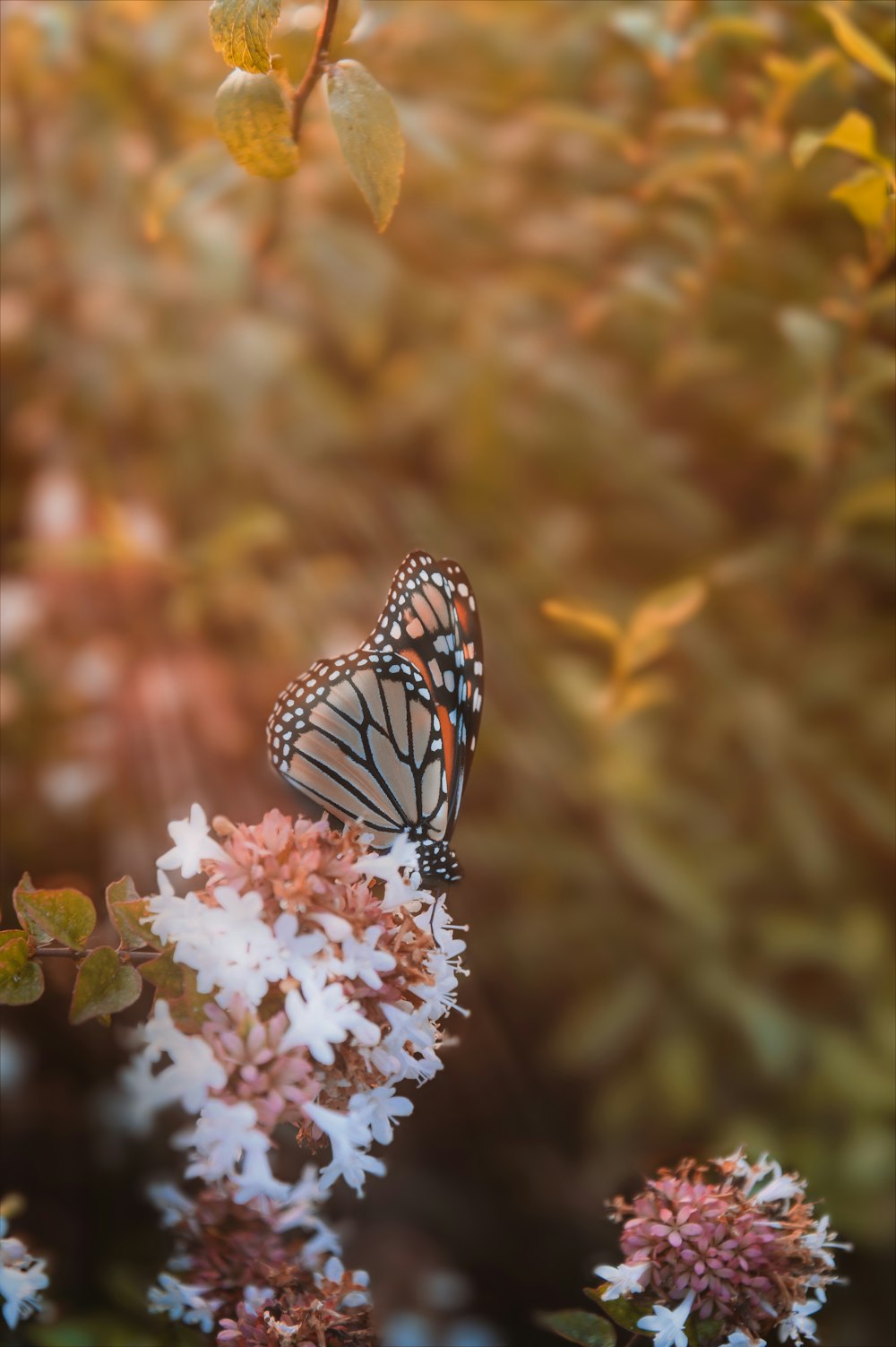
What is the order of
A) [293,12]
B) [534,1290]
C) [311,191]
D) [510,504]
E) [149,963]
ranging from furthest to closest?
[510,504], [311,191], [534,1290], [293,12], [149,963]

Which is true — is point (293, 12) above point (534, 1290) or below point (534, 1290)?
above

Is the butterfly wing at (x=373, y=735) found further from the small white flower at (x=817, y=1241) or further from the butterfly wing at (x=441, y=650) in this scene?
the small white flower at (x=817, y=1241)

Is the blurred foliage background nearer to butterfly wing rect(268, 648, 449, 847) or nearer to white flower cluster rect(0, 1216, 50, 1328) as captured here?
butterfly wing rect(268, 648, 449, 847)

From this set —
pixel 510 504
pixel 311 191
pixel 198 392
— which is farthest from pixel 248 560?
pixel 311 191

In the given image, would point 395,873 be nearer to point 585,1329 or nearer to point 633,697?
point 585,1329

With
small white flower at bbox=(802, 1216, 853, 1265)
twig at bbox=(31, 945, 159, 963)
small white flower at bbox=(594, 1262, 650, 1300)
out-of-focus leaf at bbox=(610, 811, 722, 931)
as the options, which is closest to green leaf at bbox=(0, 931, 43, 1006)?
twig at bbox=(31, 945, 159, 963)

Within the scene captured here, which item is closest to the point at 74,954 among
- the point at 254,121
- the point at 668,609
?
the point at 254,121

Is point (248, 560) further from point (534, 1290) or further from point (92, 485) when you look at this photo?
point (534, 1290)
